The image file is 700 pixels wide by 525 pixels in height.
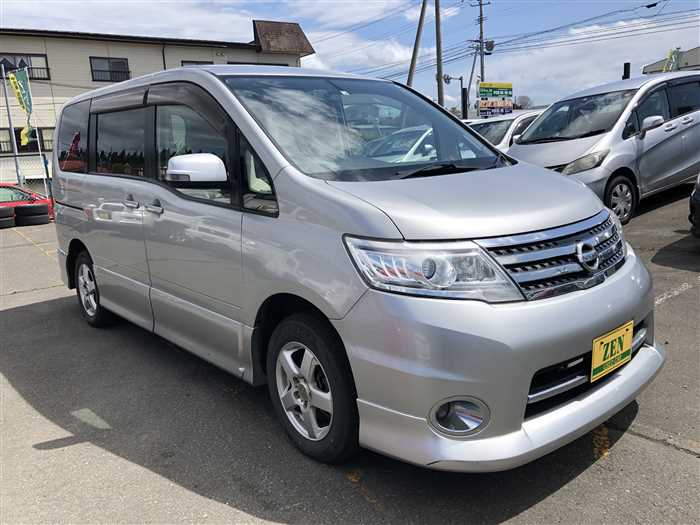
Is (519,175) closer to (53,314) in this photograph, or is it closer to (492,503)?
(492,503)

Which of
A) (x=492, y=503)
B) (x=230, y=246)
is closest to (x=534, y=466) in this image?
(x=492, y=503)

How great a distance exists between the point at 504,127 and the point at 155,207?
786 cm

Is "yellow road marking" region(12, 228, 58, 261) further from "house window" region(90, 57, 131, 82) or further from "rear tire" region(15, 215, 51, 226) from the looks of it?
"house window" region(90, 57, 131, 82)

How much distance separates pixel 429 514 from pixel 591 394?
2.82 feet

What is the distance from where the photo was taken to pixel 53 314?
589 cm

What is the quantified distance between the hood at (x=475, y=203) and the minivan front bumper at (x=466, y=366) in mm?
309

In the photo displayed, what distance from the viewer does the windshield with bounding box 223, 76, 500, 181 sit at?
2.89 m

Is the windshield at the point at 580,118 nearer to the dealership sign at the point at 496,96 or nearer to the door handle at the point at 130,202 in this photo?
the door handle at the point at 130,202

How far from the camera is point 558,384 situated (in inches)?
92.4

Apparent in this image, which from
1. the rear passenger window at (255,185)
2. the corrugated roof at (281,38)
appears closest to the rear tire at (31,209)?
the rear passenger window at (255,185)

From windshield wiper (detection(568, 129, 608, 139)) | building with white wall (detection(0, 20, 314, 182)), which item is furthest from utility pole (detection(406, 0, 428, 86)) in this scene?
windshield wiper (detection(568, 129, 608, 139))

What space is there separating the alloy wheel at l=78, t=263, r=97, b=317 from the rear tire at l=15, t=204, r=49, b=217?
34.1 ft

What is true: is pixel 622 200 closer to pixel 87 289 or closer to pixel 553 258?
pixel 553 258

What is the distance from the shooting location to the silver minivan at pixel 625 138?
6.84 meters
